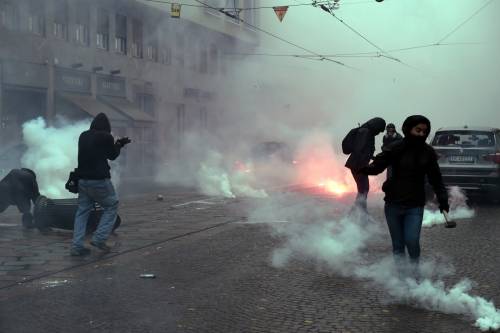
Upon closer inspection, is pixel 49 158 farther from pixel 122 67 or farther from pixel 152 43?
pixel 122 67

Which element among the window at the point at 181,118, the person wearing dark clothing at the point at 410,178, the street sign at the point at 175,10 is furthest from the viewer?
the window at the point at 181,118

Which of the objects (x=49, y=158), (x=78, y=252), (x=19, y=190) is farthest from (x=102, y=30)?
(x=78, y=252)

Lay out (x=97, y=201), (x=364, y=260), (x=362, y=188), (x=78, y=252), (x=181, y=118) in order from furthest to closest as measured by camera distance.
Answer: (x=181, y=118) → (x=362, y=188) → (x=97, y=201) → (x=78, y=252) → (x=364, y=260)

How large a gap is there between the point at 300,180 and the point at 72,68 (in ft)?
25.3

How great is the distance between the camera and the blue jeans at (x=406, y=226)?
3.79m

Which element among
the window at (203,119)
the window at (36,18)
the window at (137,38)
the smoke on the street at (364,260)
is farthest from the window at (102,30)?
the smoke on the street at (364,260)

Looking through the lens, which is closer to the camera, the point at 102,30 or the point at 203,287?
the point at 203,287

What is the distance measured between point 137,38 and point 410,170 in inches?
640

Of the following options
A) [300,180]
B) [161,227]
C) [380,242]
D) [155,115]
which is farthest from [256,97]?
[380,242]

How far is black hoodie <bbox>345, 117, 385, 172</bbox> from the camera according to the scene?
251 inches

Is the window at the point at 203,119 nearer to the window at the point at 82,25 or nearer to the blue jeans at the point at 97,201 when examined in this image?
the window at the point at 82,25

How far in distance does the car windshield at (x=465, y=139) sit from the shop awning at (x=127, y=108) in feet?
37.9

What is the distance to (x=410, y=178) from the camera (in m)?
3.78

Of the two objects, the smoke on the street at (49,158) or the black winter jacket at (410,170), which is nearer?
the black winter jacket at (410,170)
